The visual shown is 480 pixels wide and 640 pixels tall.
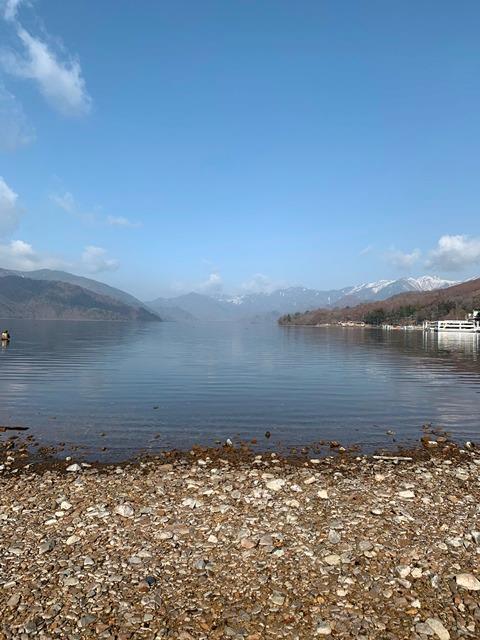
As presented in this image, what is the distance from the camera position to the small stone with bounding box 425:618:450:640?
9.10 meters

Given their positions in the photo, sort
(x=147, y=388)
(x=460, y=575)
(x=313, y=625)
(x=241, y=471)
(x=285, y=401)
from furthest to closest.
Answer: (x=147, y=388) → (x=285, y=401) → (x=241, y=471) → (x=460, y=575) → (x=313, y=625)

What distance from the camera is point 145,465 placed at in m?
20.2

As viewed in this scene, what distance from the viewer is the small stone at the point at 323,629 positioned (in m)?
9.14

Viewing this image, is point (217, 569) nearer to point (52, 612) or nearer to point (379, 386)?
point (52, 612)

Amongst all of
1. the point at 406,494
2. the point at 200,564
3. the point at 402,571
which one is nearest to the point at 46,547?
the point at 200,564

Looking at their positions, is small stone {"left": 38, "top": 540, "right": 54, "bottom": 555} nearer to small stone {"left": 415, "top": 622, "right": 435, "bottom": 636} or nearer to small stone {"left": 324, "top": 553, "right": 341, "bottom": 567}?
small stone {"left": 324, "top": 553, "right": 341, "bottom": 567}

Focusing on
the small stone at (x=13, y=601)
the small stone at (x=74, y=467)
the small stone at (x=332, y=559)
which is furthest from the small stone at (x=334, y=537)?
the small stone at (x=74, y=467)

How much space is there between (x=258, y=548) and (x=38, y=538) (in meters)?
6.50

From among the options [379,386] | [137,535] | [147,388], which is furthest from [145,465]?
[379,386]

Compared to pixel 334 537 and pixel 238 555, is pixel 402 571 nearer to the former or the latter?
pixel 334 537

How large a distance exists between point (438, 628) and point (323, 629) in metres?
2.50

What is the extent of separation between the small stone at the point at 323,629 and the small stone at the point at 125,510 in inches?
283

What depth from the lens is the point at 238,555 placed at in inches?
473

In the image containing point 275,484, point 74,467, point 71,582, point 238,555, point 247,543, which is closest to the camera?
point 71,582
